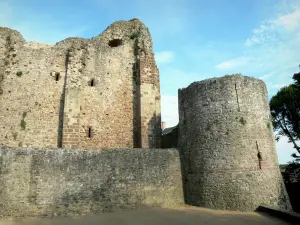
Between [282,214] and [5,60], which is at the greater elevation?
[5,60]

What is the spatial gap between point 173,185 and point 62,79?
313 inches

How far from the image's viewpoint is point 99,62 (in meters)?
13.4

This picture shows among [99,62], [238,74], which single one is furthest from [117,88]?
[238,74]

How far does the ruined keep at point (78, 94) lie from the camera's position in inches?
475

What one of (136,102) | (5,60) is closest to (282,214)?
(136,102)

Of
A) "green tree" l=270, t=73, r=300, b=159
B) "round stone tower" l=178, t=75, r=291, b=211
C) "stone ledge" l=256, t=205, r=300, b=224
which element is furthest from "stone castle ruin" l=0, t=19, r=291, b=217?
"green tree" l=270, t=73, r=300, b=159

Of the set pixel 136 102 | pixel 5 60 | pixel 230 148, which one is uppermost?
pixel 5 60

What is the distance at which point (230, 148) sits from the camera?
28.7 ft

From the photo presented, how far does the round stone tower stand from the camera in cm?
835

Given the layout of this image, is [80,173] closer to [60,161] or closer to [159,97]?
[60,161]

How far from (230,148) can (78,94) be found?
7.64 m

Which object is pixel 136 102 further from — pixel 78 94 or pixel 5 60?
pixel 5 60

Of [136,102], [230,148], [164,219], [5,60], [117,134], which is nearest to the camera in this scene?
[164,219]

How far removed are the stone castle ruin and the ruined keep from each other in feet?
0.16
